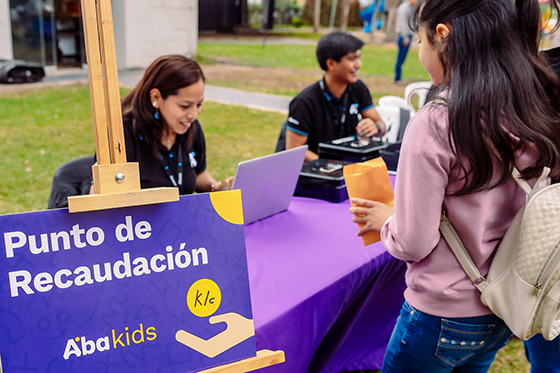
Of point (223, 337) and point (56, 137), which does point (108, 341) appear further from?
point (56, 137)

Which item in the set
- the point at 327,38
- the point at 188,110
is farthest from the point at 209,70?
the point at 188,110

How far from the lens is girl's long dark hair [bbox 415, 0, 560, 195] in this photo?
0.93 meters

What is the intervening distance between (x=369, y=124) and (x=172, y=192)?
182 centimetres

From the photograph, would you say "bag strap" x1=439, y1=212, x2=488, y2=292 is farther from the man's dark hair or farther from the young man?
the man's dark hair

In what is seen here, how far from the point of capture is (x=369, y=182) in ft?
4.37

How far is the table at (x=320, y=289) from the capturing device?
1.31 m

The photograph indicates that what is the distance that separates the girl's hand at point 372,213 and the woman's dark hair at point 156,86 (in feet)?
3.08

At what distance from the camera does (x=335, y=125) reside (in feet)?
9.04

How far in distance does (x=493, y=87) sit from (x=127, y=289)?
0.80 m

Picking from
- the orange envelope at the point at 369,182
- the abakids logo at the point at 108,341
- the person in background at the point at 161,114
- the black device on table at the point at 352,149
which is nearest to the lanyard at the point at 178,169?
the person in background at the point at 161,114

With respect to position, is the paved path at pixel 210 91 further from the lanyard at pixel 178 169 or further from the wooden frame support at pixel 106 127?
the wooden frame support at pixel 106 127

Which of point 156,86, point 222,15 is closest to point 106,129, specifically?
point 156,86

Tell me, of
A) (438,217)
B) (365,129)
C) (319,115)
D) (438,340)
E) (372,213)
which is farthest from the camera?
(319,115)

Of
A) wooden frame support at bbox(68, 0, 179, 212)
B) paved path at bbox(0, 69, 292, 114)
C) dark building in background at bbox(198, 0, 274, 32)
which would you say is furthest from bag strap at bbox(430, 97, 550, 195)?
dark building in background at bbox(198, 0, 274, 32)
